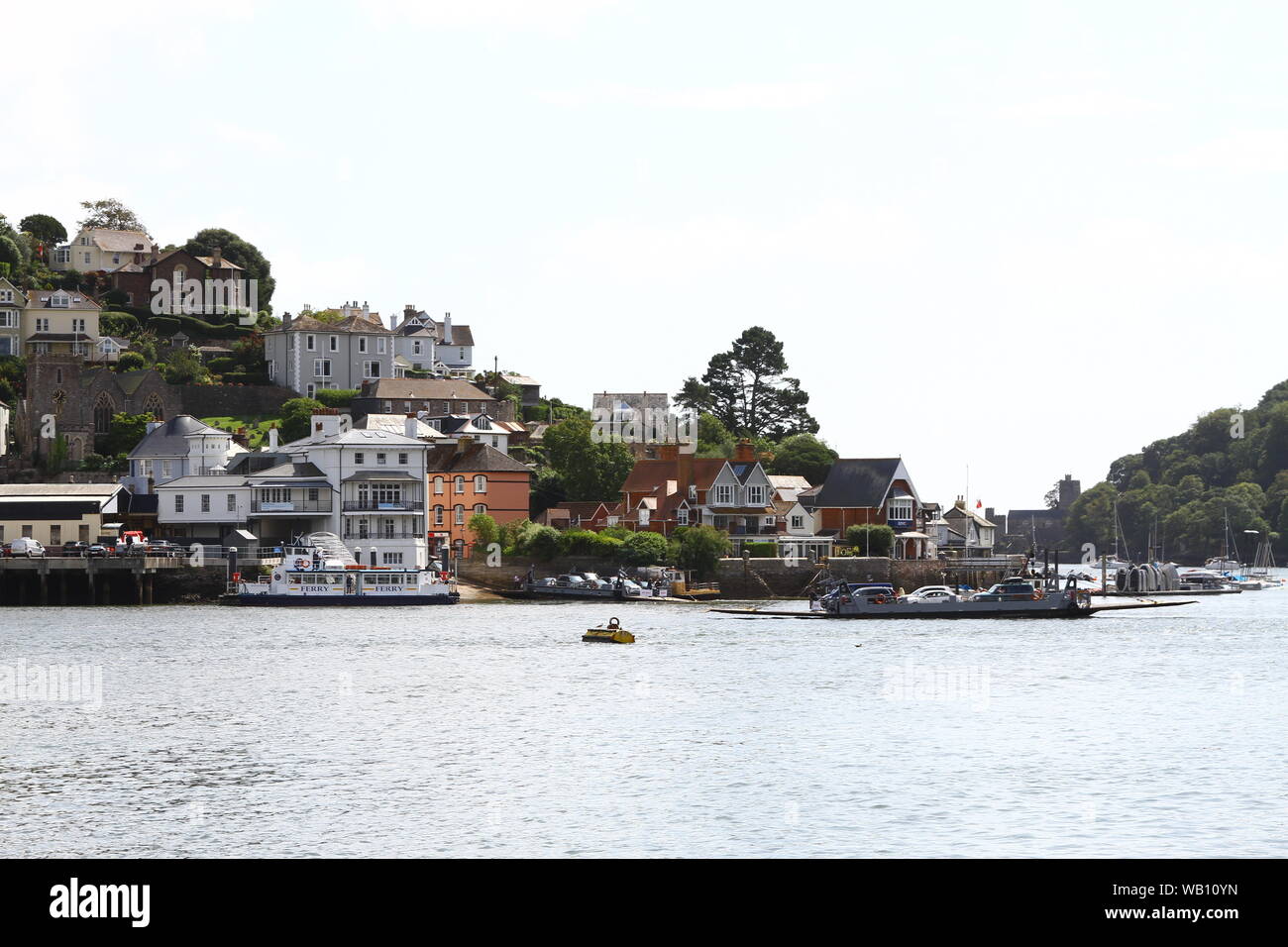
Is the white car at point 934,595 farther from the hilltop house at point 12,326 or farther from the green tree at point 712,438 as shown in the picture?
the hilltop house at point 12,326

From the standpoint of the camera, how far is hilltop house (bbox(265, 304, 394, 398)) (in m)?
160

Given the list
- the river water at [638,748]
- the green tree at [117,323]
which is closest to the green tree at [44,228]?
the green tree at [117,323]

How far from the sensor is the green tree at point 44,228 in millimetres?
195000

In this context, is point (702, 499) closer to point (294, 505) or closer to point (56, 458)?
point (294, 505)

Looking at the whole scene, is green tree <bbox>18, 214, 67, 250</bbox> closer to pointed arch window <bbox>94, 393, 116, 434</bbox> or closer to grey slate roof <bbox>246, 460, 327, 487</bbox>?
pointed arch window <bbox>94, 393, 116, 434</bbox>

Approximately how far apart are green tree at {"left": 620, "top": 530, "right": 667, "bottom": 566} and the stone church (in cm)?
4508

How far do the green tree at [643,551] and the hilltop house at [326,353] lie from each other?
43.1m

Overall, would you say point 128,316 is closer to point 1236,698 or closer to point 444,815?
point 1236,698

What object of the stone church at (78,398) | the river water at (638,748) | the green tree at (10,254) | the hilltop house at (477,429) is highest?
the green tree at (10,254)

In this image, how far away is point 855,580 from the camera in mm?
132750

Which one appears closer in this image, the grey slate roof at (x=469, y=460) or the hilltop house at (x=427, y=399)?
the grey slate roof at (x=469, y=460)

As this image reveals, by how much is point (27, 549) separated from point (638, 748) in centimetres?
8404
